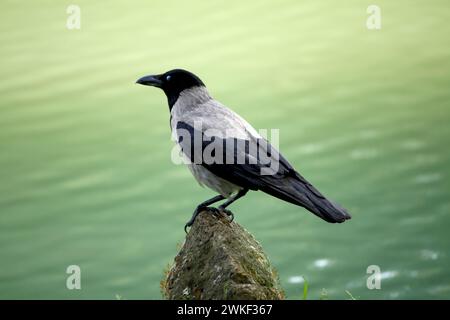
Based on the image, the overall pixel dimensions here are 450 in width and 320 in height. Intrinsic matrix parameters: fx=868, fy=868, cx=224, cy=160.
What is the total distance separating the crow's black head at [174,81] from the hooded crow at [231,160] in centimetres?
11

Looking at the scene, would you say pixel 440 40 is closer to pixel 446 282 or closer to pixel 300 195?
pixel 446 282

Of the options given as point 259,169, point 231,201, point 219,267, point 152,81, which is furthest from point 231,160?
point 152,81

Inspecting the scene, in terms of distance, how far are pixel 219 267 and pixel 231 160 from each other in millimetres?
884

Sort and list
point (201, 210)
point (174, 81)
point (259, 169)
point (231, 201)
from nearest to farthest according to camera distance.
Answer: point (259, 169), point (201, 210), point (231, 201), point (174, 81)

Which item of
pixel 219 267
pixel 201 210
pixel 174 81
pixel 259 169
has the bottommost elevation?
pixel 219 267

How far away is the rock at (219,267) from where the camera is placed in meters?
5.59

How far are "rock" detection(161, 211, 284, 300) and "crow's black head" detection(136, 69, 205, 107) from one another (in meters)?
1.19

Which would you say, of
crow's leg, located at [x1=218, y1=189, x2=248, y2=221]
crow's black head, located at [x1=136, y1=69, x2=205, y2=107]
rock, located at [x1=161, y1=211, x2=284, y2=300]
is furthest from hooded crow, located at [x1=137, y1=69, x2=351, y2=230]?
rock, located at [x1=161, y1=211, x2=284, y2=300]

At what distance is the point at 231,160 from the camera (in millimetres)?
6297

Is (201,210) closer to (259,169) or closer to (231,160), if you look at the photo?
(231,160)

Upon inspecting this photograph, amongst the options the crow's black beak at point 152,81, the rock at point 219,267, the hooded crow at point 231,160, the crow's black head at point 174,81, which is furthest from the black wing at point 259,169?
the crow's black beak at point 152,81

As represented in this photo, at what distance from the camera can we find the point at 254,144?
6359 millimetres

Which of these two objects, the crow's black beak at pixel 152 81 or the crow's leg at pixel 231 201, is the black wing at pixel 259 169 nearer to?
the crow's leg at pixel 231 201
